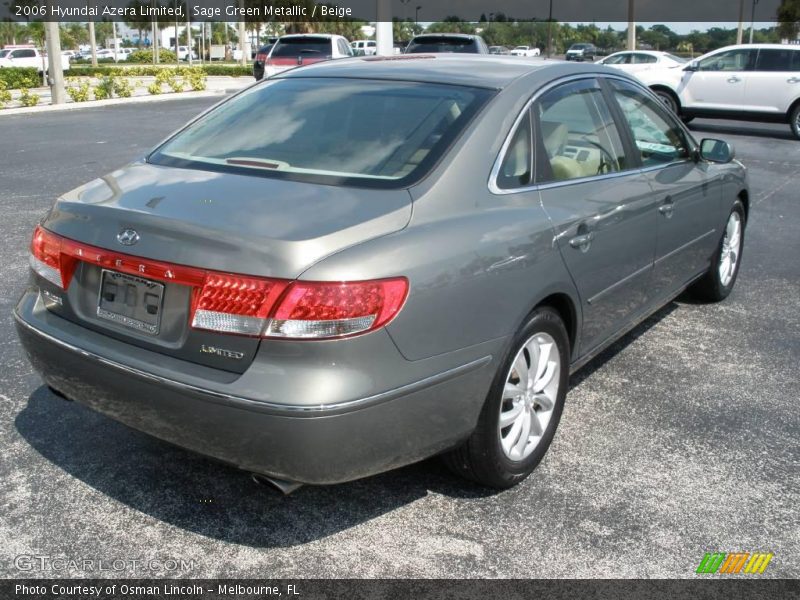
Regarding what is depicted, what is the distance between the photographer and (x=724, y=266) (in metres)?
5.86

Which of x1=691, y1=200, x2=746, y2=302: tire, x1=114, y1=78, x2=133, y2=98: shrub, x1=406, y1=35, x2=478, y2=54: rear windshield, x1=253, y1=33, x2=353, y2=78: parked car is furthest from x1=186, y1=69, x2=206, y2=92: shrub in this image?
x1=691, y1=200, x2=746, y2=302: tire

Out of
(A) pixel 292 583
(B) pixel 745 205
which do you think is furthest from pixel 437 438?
(B) pixel 745 205

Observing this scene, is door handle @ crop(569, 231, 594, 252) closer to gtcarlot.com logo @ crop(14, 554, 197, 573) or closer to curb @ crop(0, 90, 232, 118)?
gtcarlot.com logo @ crop(14, 554, 197, 573)

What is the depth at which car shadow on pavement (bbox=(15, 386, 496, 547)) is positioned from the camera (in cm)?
311

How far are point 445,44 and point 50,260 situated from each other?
16.7m

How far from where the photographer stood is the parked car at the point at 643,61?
19947 mm

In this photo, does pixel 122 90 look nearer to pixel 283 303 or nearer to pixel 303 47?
pixel 303 47

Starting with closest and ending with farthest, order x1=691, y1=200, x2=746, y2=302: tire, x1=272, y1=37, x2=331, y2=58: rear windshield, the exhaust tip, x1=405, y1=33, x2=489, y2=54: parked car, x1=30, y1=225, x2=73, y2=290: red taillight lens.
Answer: the exhaust tip
x1=30, y1=225, x2=73, y2=290: red taillight lens
x1=691, y1=200, x2=746, y2=302: tire
x1=405, y1=33, x2=489, y2=54: parked car
x1=272, y1=37, x2=331, y2=58: rear windshield

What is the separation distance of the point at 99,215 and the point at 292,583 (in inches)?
55.4

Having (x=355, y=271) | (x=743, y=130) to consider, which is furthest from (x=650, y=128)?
(x=743, y=130)

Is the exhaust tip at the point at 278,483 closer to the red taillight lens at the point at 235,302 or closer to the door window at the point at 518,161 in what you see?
the red taillight lens at the point at 235,302

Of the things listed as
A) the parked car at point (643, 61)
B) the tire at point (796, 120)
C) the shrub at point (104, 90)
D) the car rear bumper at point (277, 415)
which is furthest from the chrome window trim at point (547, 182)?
the shrub at point (104, 90)

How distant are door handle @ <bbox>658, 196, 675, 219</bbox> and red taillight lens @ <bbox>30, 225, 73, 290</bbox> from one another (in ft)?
9.31

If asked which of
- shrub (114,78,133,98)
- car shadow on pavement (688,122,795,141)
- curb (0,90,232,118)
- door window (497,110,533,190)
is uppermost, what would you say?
door window (497,110,533,190)
